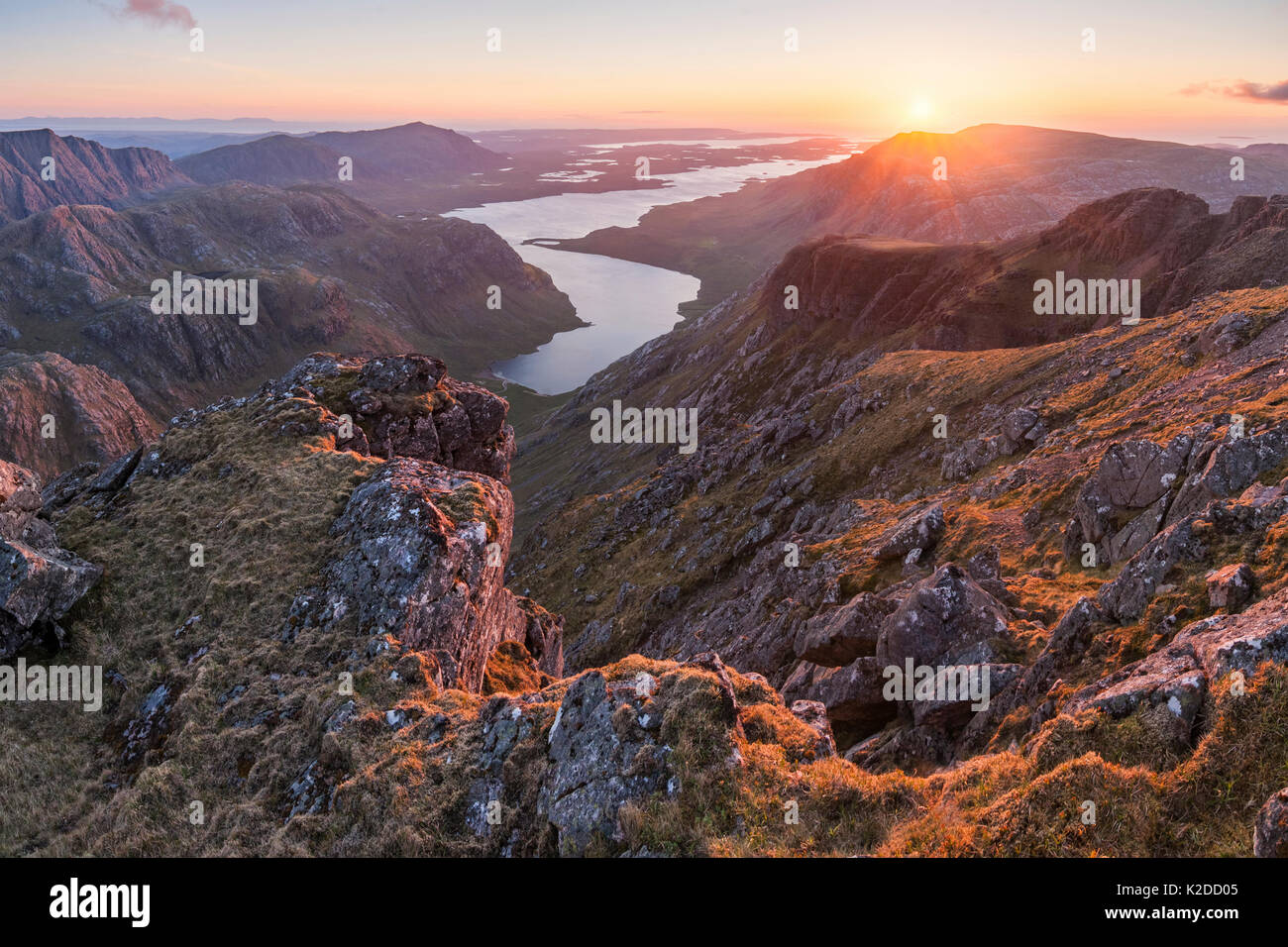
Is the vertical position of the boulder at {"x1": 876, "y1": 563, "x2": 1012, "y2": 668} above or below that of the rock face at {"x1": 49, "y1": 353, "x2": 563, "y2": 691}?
below

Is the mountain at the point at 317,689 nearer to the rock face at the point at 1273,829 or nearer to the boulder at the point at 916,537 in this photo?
the rock face at the point at 1273,829

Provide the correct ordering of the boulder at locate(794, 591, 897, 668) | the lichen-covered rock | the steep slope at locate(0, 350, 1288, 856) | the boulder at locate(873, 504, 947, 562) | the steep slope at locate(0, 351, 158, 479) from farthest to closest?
the steep slope at locate(0, 351, 158, 479)
the boulder at locate(873, 504, 947, 562)
the boulder at locate(794, 591, 897, 668)
the lichen-covered rock
the steep slope at locate(0, 350, 1288, 856)

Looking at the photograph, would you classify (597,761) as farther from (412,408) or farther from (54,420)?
(54,420)

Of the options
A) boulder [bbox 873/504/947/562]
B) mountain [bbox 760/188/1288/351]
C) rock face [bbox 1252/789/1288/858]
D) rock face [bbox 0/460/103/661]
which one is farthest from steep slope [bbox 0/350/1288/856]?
mountain [bbox 760/188/1288/351]

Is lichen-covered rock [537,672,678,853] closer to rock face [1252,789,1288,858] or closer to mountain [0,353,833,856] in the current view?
mountain [0,353,833,856]

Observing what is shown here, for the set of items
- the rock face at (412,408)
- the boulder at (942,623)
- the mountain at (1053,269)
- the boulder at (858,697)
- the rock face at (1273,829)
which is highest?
the mountain at (1053,269)

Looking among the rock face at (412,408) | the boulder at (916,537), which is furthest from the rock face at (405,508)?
the boulder at (916,537)
